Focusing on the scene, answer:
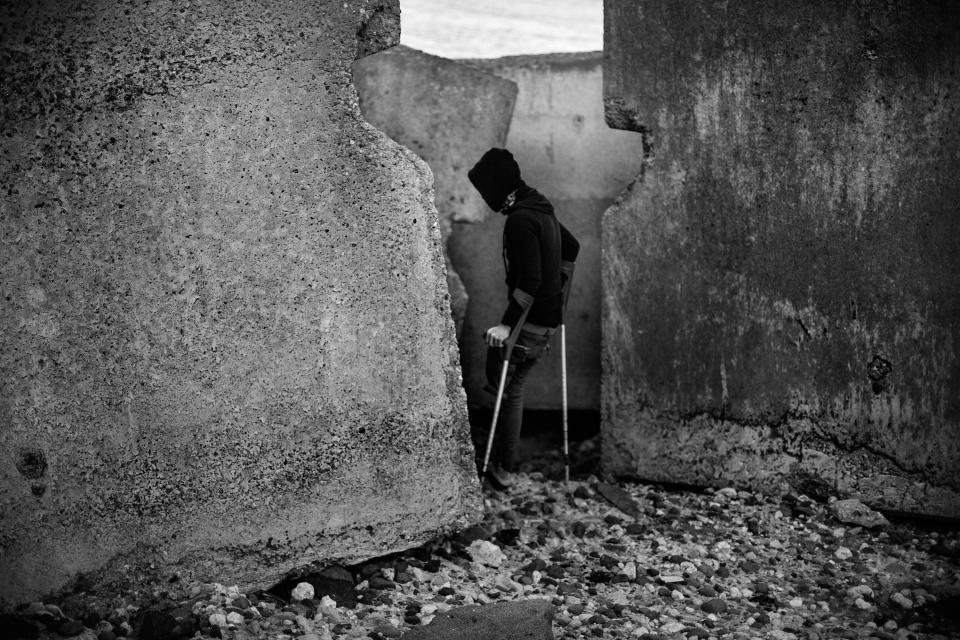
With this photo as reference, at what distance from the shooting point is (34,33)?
3.10m

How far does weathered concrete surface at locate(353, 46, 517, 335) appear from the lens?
4965 millimetres

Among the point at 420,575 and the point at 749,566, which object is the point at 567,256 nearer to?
the point at 749,566

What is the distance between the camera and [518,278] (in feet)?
13.6

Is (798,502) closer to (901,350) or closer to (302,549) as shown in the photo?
(901,350)

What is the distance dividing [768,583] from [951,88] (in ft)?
6.87

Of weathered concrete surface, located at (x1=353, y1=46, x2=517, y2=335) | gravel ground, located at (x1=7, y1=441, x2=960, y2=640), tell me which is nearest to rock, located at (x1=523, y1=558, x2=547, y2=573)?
gravel ground, located at (x1=7, y1=441, x2=960, y2=640)

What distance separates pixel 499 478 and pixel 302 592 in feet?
4.31

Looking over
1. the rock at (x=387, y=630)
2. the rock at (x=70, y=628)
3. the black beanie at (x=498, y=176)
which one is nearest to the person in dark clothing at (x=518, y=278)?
the black beanie at (x=498, y=176)

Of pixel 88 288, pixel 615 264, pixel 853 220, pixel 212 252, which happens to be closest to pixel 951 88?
pixel 853 220

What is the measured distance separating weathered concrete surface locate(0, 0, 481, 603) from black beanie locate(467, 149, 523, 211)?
813 millimetres

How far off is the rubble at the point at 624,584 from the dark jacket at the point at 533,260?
832 millimetres

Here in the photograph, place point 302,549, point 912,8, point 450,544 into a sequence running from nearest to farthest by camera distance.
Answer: point 302,549
point 450,544
point 912,8

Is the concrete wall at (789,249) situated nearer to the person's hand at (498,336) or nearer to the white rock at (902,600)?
the person's hand at (498,336)

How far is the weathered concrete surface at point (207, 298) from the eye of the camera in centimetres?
314
